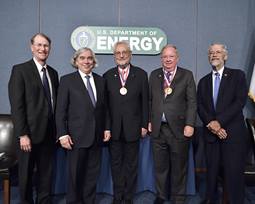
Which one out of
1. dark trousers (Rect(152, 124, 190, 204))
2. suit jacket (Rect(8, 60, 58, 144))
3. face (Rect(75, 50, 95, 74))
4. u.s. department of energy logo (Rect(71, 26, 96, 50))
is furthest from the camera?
u.s. department of energy logo (Rect(71, 26, 96, 50))

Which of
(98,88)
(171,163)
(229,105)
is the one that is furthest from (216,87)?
(98,88)

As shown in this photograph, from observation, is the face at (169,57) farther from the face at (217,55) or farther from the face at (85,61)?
the face at (85,61)

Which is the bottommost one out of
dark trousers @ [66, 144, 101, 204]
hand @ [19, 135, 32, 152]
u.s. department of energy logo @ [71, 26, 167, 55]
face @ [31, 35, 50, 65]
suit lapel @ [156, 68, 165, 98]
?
dark trousers @ [66, 144, 101, 204]

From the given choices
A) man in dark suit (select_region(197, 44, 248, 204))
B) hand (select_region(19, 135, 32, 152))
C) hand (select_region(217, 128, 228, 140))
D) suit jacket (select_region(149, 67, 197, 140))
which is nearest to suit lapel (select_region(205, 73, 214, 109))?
man in dark suit (select_region(197, 44, 248, 204))

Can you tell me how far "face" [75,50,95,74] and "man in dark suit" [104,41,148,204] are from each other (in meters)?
0.25

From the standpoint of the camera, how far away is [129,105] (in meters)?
2.40

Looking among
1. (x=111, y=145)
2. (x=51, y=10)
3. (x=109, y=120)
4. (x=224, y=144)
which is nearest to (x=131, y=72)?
(x=109, y=120)

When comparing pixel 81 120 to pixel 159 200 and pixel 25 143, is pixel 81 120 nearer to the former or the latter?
pixel 25 143

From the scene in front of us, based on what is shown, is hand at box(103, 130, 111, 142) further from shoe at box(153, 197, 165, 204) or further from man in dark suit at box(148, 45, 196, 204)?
shoe at box(153, 197, 165, 204)

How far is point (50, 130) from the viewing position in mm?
2281

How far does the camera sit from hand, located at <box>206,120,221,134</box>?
2283 millimetres

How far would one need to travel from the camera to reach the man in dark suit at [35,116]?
7.02ft

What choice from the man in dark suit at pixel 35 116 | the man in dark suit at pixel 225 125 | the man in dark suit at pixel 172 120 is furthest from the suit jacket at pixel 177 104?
the man in dark suit at pixel 35 116

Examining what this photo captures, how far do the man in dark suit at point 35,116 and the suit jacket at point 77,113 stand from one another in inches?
4.6
